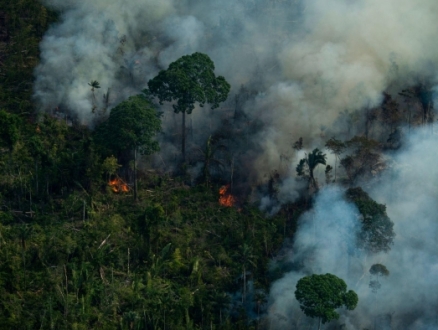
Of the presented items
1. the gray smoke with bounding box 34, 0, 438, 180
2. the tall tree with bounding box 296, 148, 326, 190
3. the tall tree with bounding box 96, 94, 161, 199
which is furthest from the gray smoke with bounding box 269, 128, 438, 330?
the tall tree with bounding box 96, 94, 161, 199

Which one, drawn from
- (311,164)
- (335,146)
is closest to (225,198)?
(311,164)

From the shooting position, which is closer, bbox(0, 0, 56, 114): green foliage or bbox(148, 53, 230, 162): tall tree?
bbox(148, 53, 230, 162): tall tree

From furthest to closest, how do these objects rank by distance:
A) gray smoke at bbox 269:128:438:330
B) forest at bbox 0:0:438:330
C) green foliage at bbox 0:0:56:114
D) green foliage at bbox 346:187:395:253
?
green foliage at bbox 0:0:56:114
green foliage at bbox 346:187:395:253
forest at bbox 0:0:438:330
gray smoke at bbox 269:128:438:330

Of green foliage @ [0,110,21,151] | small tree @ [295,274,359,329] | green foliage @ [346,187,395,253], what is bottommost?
small tree @ [295,274,359,329]

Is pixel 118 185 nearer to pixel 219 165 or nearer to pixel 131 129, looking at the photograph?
pixel 131 129

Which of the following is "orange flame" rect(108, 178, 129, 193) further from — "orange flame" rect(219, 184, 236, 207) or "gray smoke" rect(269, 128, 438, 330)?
"gray smoke" rect(269, 128, 438, 330)

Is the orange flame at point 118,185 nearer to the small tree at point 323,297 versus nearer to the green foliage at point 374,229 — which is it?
the green foliage at point 374,229

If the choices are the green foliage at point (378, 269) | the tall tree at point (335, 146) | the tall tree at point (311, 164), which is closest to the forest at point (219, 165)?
the tall tree at point (311, 164)
